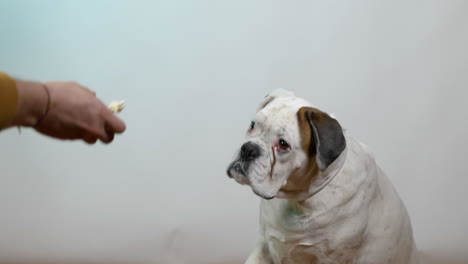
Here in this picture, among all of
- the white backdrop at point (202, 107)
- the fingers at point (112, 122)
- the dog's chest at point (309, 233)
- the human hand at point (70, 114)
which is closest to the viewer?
the human hand at point (70, 114)

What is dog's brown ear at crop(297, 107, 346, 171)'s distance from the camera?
6.20 feet

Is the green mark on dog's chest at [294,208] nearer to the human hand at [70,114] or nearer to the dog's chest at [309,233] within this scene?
the dog's chest at [309,233]

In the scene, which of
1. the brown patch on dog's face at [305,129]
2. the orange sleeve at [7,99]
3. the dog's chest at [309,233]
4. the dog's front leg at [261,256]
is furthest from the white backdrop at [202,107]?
the orange sleeve at [7,99]

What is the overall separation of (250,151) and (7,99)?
66cm

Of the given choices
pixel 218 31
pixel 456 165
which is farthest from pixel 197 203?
pixel 456 165

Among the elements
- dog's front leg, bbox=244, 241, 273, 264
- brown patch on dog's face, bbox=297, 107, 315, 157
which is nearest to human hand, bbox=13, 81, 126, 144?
brown patch on dog's face, bbox=297, 107, 315, 157

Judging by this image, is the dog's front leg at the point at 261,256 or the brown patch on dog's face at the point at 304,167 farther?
the dog's front leg at the point at 261,256

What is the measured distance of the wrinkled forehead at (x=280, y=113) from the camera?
193 centimetres

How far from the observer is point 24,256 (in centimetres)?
350

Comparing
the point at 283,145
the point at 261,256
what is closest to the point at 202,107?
the point at 261,256

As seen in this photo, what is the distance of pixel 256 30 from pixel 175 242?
1.10 metres

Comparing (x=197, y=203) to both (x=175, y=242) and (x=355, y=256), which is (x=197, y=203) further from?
(x=355, y=256)

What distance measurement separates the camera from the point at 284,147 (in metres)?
1.91

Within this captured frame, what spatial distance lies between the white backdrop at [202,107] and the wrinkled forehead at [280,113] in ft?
4.46
